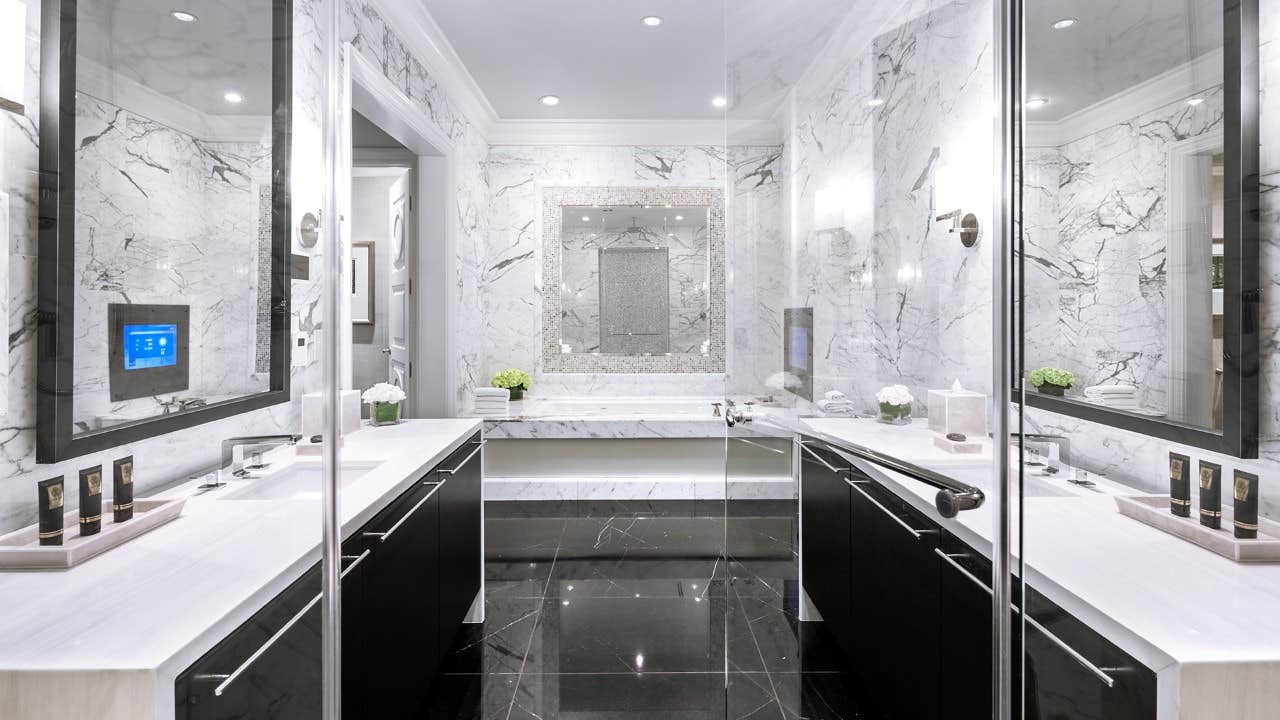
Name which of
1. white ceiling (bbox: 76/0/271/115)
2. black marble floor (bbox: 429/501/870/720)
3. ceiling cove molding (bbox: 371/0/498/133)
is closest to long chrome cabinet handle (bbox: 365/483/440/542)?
black marble floor (bbox: 429/501/870/720)

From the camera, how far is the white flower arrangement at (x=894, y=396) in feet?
2.63

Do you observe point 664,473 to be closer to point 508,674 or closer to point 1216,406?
point 508,674

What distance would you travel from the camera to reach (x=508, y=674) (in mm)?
1829

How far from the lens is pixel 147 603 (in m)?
0.66

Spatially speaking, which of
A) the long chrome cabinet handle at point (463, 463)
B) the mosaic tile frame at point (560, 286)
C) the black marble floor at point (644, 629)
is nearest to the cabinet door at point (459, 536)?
the long chrome cabinet handle at point (463, 463)

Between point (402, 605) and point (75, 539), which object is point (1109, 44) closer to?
point (75, 539)

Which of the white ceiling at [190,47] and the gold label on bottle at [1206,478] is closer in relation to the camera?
the gold label on bottle at [1206,478]

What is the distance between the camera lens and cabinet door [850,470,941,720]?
0.93m

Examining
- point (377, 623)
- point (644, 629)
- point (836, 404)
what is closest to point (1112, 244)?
point (836, 404)

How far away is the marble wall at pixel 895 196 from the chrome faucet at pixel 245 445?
34.8 inches

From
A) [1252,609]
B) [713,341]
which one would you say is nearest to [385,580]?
[1252,609]

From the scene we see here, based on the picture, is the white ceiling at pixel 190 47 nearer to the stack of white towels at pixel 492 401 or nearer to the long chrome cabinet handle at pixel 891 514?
→ the long chrome cabinet handle at pixel 891 514

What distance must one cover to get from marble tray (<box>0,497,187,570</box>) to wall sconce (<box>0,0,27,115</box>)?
16.8 inches

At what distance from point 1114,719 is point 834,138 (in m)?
0.88
